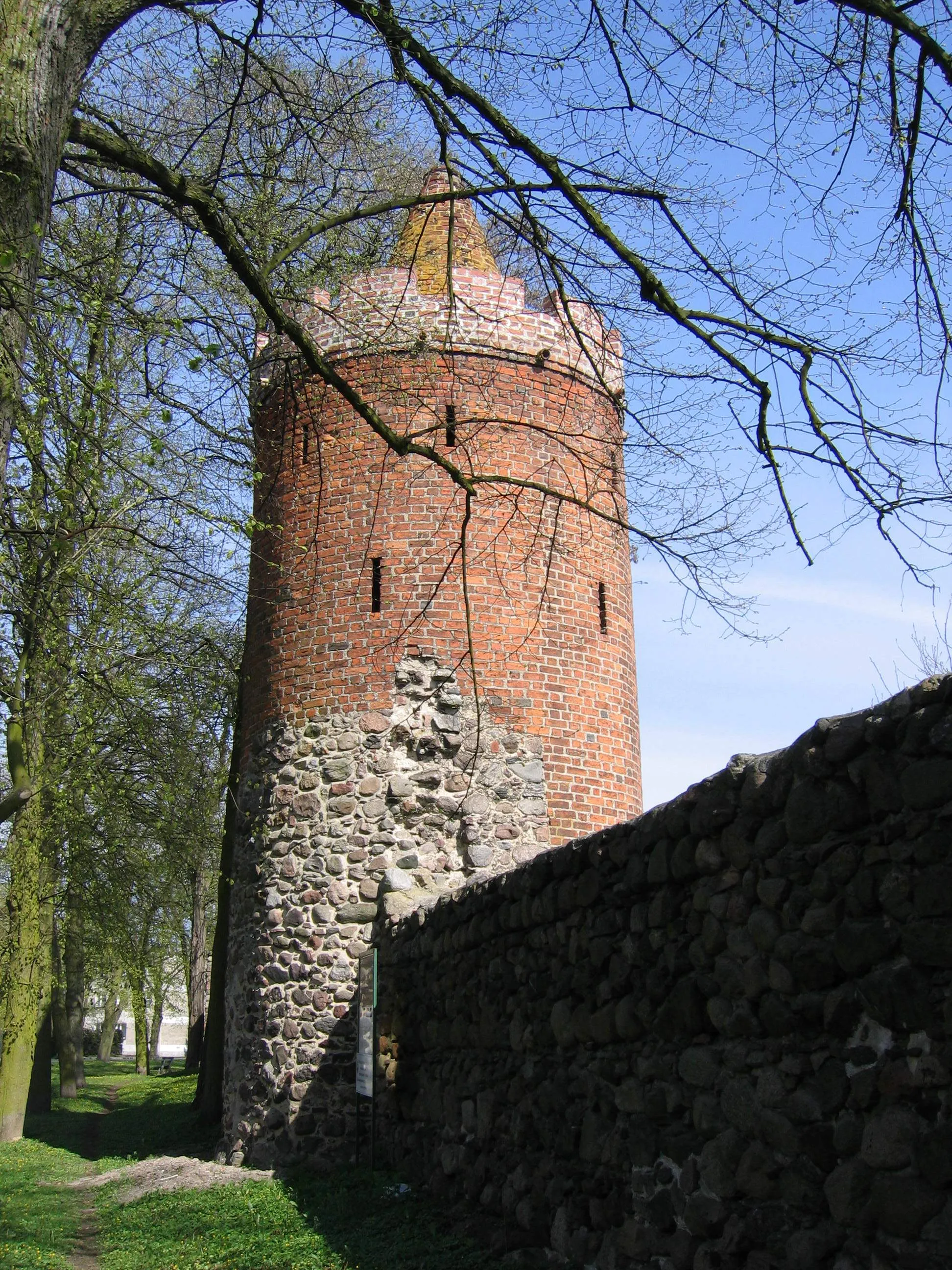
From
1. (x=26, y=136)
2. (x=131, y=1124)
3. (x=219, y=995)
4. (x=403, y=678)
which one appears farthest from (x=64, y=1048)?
(x=26, y=136)

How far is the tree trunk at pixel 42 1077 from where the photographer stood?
20.4m

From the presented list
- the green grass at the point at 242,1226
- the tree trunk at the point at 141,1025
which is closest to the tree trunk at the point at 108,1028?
the tree trunk at the point at 141,1025

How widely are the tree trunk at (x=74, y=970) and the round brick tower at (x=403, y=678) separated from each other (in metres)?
6.07

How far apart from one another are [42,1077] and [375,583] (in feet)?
47.8

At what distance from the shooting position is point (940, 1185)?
3.51m

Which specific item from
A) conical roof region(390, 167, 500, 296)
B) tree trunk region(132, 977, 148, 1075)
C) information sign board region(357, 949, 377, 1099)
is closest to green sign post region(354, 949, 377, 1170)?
information sign board region(357, 949, 377, 1099)

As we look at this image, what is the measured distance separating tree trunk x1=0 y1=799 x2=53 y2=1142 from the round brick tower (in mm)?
4618

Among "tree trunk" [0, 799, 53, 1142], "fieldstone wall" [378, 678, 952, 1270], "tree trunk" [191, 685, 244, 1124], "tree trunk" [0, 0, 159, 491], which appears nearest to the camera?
"fieldstone wall" [378, 678, 952, 1270]

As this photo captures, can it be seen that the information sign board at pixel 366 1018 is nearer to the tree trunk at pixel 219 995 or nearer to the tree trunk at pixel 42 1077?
the tree trunk at pixel 219 995

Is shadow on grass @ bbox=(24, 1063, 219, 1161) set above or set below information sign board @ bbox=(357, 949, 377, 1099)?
below

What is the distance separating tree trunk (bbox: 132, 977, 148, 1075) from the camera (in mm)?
22359

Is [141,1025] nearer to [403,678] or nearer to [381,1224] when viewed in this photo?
[403,678]

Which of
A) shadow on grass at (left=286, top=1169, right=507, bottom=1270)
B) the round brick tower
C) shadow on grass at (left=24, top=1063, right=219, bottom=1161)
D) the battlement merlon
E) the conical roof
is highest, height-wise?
the conical roof

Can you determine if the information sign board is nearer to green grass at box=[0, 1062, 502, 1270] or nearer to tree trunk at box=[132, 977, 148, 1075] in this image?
green grass at box=[0, 1062, 502, 1270]
